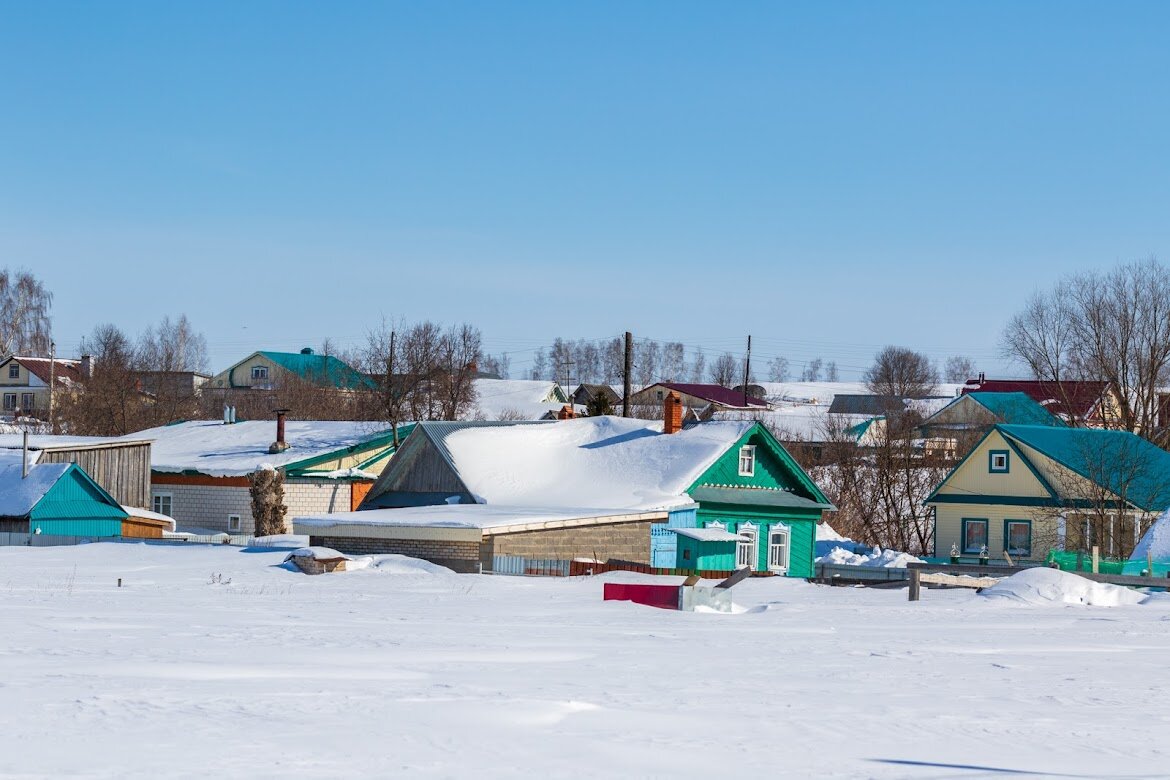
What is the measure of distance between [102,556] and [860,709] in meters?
24.3

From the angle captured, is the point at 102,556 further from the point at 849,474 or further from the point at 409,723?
the point at 849,474

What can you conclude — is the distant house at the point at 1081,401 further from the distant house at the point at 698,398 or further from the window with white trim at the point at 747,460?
the distant house at the point at 698,398

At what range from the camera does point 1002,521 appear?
1855 inches

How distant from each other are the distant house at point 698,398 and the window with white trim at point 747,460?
228 ft

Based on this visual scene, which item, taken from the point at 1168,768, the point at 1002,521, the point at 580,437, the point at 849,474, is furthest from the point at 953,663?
the point at 849,474

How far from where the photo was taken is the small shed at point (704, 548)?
1421 inches

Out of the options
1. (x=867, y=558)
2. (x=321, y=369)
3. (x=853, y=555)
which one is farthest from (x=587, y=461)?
(x=321, y=369)

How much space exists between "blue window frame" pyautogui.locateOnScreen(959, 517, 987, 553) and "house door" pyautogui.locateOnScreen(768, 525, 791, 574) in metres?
9.81

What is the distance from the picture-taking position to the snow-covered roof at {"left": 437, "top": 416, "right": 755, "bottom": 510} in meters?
37.1

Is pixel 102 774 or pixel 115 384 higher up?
pixel 115 384

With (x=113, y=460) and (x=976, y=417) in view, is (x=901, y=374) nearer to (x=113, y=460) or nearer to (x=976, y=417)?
(x=976, y=417)

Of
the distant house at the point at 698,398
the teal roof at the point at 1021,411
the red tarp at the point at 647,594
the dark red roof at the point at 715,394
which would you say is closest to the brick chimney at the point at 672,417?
the red tarp at the point at 647,594

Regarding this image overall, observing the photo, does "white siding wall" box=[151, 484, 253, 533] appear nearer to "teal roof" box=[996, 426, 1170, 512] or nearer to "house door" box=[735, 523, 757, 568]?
"house door" box=[735, 523, 757, 568]

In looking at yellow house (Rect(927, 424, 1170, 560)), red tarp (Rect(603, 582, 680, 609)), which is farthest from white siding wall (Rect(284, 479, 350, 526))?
red tarp (Rect(603, 582, 680, 609))
